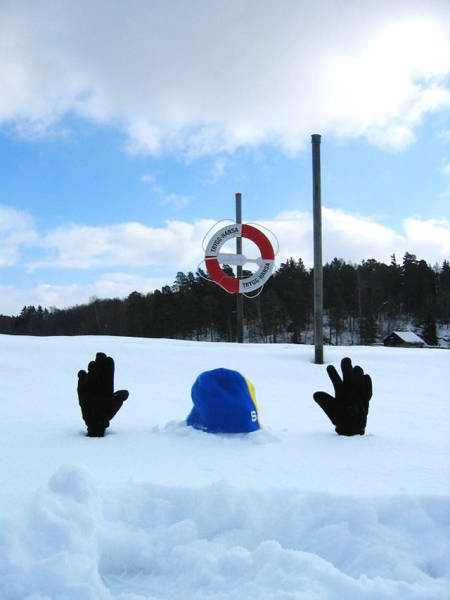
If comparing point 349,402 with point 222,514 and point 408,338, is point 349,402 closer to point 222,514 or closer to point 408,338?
point 222,514

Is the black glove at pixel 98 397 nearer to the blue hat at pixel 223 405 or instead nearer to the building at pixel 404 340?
the blue hat at pixel 223 405

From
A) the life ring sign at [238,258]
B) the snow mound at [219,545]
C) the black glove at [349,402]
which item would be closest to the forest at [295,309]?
the life ring sign at [238,258]

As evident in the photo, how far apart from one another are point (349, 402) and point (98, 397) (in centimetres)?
199

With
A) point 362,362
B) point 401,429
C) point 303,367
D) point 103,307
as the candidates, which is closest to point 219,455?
point 401,429

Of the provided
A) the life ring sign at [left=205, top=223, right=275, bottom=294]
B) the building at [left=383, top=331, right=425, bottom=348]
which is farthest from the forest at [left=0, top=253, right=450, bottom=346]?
the life ring sign at [left=205, top=223, right=275, bottom=294]

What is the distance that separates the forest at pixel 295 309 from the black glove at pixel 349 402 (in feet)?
84.5

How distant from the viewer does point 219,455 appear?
312cm

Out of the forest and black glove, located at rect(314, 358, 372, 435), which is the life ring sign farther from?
the forest

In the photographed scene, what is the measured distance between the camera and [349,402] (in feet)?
12.3

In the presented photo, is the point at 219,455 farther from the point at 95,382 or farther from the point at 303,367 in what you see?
the point at 303,367

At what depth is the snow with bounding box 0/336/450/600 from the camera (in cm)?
180

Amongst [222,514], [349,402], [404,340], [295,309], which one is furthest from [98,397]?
[295,309]

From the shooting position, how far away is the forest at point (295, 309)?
36188 millimetres

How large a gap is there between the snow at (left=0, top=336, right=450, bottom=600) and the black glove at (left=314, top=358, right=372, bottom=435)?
146 mm
